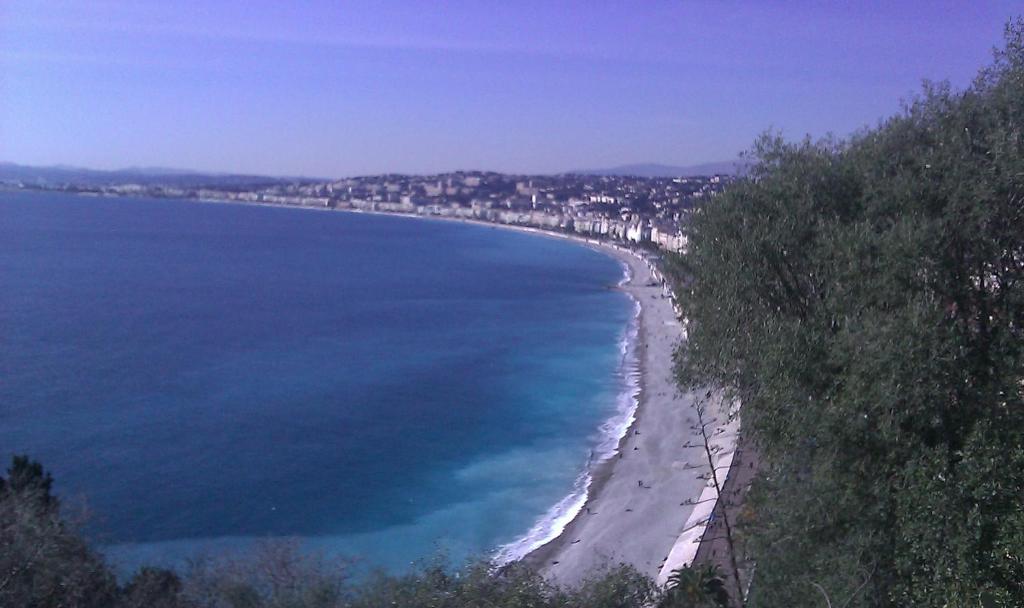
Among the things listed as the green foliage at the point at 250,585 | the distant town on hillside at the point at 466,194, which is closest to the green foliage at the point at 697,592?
the green foliage at the point at 250,585

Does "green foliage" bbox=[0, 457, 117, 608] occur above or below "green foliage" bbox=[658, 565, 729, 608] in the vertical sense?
above

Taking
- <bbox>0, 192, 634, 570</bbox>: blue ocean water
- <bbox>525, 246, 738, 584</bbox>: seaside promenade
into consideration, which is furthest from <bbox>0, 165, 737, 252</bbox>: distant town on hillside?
<bbox>525, 246, 738, 584</bbox>: seaside promenade

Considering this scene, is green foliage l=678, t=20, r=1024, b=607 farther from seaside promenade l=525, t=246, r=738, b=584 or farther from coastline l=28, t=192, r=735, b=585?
seaside promenade l=525, t=246, r=738, b=584

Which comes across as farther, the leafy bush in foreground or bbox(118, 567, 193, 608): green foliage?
bbox(118, 567, 193, 608): green foliage

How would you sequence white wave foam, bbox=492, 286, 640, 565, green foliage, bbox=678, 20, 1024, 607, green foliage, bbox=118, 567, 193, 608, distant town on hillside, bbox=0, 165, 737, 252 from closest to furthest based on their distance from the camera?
green foliage, bbox=678, 20, 1024, 607 → green foliage, bbox=118, 567, 193, 608 → white wave foam, bbox=492, 286, 640, 565 → distant town on hillside, bbox=0, 165, 737, 252

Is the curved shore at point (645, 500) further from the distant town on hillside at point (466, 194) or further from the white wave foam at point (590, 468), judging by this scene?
the distant town on hillside at point (466, 194)

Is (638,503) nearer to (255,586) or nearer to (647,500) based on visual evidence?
(647,500)
